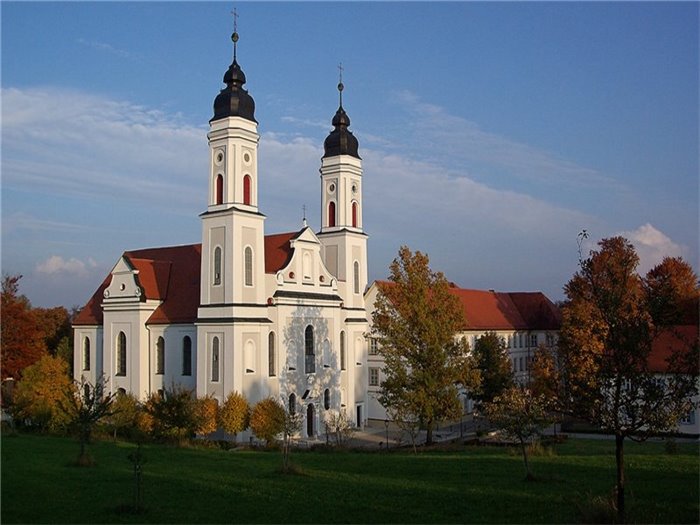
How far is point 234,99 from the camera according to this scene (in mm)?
39500

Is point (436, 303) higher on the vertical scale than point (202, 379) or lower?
higher

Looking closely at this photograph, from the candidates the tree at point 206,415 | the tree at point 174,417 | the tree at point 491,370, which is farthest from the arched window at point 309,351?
the tree at point 491,370

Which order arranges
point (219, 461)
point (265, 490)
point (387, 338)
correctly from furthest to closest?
point (387, 338) < point (219, 461) < point (265, 490)

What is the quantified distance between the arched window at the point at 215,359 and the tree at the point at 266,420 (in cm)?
317

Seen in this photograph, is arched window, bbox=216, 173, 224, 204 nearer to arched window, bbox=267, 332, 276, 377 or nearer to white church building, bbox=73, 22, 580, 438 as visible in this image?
white church building, bbox=73, 22, 580, 438

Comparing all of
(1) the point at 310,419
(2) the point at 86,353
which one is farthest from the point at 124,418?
(2) the point at 86,353

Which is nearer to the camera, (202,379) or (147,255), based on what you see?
(202,379)

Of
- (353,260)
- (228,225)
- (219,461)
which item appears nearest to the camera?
(219,461)

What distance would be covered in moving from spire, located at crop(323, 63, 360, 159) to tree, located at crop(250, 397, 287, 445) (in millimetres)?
18184

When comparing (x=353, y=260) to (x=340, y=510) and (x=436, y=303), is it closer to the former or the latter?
(x=436, y=303)


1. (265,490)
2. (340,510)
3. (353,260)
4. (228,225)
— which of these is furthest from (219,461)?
(353,260)

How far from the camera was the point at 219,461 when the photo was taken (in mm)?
27078

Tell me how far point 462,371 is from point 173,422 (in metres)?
13.6

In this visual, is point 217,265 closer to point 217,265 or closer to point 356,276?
point 217,265
